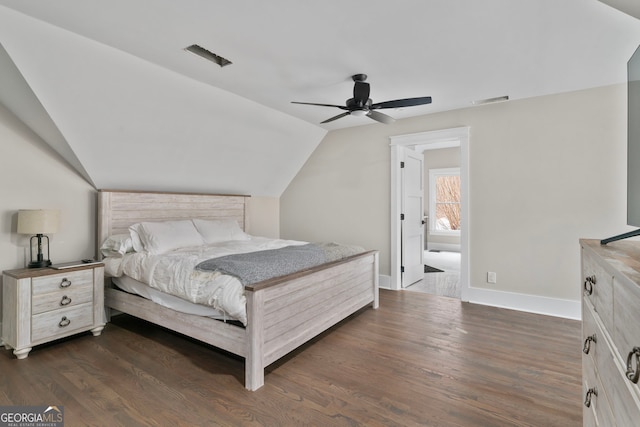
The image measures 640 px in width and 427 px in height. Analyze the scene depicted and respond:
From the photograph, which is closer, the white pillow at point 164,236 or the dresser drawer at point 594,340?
the dresser drawer at point 594,340

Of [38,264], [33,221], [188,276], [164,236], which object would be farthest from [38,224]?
[188,276]

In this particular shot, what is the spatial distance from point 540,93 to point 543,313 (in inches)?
96.6

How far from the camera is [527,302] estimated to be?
144 inches

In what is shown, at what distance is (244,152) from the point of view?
175 inches

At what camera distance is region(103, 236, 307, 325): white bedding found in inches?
86.2

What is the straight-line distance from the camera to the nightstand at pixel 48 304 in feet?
8.24

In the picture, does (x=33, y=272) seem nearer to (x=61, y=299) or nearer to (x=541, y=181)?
(x=61, y=299)

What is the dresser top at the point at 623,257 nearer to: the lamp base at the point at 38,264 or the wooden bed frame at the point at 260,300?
the wooden bed frame at the point at 260,300

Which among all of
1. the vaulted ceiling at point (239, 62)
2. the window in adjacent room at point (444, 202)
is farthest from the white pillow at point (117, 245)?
the window in adjacent room at point (444, 202)

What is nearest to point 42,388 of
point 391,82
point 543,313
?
point 391,82

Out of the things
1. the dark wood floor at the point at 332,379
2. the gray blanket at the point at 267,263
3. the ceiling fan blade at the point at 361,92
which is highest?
the ceiling fan blade at the point at 361,92

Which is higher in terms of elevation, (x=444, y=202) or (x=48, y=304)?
(x=444, y=202)

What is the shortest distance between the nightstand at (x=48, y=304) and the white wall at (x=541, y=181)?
3.62m

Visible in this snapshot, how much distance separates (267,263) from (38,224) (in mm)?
1993
